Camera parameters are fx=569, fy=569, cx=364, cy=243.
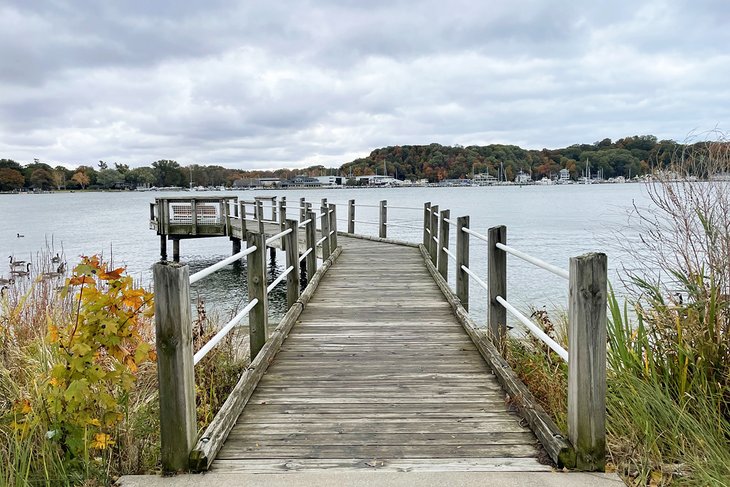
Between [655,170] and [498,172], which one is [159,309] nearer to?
[655,170]

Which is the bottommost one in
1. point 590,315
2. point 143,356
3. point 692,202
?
point 143,356

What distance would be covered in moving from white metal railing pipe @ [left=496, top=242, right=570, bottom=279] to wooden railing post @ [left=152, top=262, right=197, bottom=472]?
1.95 metres

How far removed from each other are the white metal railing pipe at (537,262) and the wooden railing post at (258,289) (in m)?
1.90

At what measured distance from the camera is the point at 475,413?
354 centimetres

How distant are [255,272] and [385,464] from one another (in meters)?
2.16

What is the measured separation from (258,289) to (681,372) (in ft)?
10.1

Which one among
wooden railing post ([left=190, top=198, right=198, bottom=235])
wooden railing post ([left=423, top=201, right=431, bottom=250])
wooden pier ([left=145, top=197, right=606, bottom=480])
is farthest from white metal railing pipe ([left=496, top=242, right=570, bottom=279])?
wooden railing post ([left=190, top=198, right=198, bottom=235])

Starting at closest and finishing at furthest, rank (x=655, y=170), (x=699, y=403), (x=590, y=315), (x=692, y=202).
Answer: (x=590, y=315) → (x=699, y=403) → (x=692, y=202) → (x=655, y=170)

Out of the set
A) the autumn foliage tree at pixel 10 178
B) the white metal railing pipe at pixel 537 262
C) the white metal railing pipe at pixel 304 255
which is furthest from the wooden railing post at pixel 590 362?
the autumn foliage tree at pixel 10 178

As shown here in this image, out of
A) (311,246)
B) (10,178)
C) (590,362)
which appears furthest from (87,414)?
(10,178)

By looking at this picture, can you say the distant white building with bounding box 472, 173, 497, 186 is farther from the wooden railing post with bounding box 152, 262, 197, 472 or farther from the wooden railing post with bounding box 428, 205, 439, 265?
the wooden railing post with bounding box 152, 262, 197, 472

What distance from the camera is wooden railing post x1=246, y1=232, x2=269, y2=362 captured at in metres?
4.54

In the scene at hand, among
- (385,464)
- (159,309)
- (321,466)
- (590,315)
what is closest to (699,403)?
(590,315)

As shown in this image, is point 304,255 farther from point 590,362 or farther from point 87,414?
point 590,362
